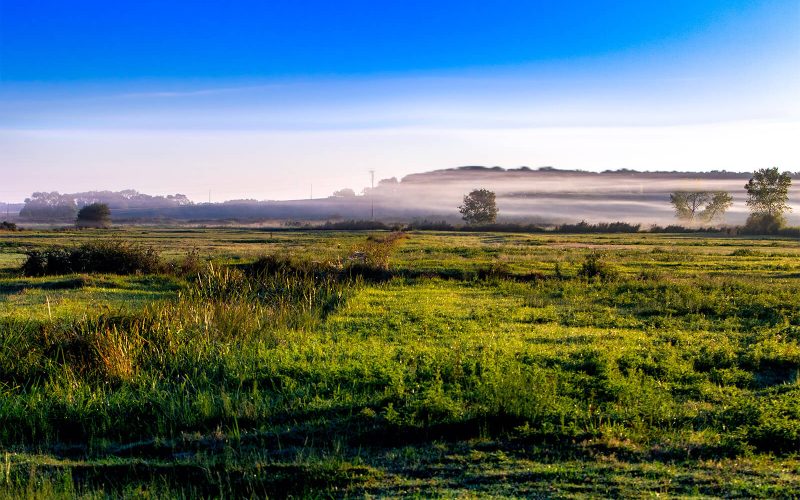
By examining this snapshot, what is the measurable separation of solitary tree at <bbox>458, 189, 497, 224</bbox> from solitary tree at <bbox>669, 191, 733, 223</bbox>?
4423cm

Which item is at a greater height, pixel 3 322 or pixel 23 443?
pixel 3 322

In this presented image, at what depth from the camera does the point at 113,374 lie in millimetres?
12352

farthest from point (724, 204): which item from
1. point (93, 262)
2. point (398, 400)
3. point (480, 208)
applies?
point (398, 400)

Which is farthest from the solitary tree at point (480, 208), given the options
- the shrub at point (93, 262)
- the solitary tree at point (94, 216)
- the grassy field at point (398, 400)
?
the grassy field at point (398, 400)

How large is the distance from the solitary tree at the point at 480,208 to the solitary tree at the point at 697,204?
44.2 m

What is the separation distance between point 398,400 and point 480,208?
113 meters

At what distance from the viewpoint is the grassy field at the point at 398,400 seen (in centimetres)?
834

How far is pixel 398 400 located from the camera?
423 inches

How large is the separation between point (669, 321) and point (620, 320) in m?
1.23

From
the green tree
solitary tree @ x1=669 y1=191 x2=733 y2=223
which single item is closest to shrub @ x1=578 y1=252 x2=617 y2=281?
the green tree

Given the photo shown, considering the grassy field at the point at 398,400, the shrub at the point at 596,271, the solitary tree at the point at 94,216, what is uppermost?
the solitary tree at the point at 94,216

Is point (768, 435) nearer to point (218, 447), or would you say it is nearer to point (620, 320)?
point (218, 447)

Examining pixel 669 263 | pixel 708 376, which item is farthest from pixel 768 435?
pixel 669 263

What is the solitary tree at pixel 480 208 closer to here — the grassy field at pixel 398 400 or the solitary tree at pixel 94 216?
the solitary tree at pixel 94 216
